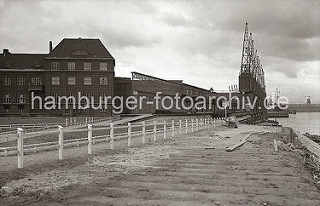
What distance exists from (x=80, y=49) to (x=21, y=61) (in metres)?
15.9

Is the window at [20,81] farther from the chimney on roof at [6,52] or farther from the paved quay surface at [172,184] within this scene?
the paved quay surface at [172,184]

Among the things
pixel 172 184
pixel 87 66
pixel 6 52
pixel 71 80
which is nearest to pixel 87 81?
pixel 87 66

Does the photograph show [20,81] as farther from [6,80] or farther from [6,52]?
[6,52]

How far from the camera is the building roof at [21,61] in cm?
7525

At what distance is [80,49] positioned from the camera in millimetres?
71938

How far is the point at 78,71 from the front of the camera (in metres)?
70.9

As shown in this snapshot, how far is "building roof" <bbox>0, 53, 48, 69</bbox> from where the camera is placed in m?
75.2

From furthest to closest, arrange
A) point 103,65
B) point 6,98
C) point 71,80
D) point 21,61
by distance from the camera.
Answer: point 21,61
point 6,98
point 103,65
point 71,80

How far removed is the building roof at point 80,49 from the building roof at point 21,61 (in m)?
7.42

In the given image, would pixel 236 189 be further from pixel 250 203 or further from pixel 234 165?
pixel 234 165

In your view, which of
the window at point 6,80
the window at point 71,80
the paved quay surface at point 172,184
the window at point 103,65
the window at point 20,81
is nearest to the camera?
the paved quay surface at point 172,184

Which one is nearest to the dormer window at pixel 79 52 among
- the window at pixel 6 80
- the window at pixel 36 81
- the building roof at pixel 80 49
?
the building roof at pixel 80 49

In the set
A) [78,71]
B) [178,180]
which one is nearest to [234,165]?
[178,180]

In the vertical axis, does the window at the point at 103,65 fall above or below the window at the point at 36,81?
above
